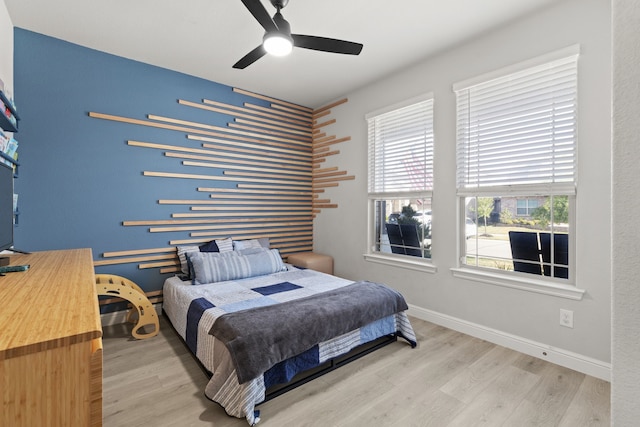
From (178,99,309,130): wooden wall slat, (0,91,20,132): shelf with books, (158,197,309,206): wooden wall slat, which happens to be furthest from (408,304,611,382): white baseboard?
(0,91,20,132): shelf with books

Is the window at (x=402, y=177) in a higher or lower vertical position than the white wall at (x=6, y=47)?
lower

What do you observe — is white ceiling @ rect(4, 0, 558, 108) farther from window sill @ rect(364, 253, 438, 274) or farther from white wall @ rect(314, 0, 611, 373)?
window sill @ rect(364, 253, 438, 274)

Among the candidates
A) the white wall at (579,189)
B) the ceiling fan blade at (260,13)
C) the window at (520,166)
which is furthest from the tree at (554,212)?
the ceiling fan blade at (260,13)

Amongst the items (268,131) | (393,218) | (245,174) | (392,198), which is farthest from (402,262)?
(268,131)

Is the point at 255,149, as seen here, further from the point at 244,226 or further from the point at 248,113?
the point at 244,226

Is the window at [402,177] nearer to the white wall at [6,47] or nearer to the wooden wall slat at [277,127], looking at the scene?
the wooden wall slat at [277,127]

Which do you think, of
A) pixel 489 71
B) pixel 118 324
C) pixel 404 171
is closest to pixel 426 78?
pixel 489 71

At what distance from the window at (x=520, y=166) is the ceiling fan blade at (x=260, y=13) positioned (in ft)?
6.27

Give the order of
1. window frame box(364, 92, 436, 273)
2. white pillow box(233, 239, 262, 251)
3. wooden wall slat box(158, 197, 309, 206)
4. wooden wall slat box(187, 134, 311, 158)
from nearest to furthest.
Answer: window frame box(364, 92, 436, 273), wooden wall slat box(158, 197, 309, 206), white pillow box(233, 239, 262, 251), wooden wall slat box(187, 134, 311, 158)

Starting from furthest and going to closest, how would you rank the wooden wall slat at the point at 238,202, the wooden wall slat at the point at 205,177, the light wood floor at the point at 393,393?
the wooden wall slat at the point at 238,202
the wooden wall slat at the point at 205,177
the light wood floor at the point at 393,393

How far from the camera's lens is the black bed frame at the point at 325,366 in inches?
78.6

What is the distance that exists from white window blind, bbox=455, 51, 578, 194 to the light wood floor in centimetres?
145

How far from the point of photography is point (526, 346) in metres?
2.49

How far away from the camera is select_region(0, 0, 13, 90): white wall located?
2293mm
